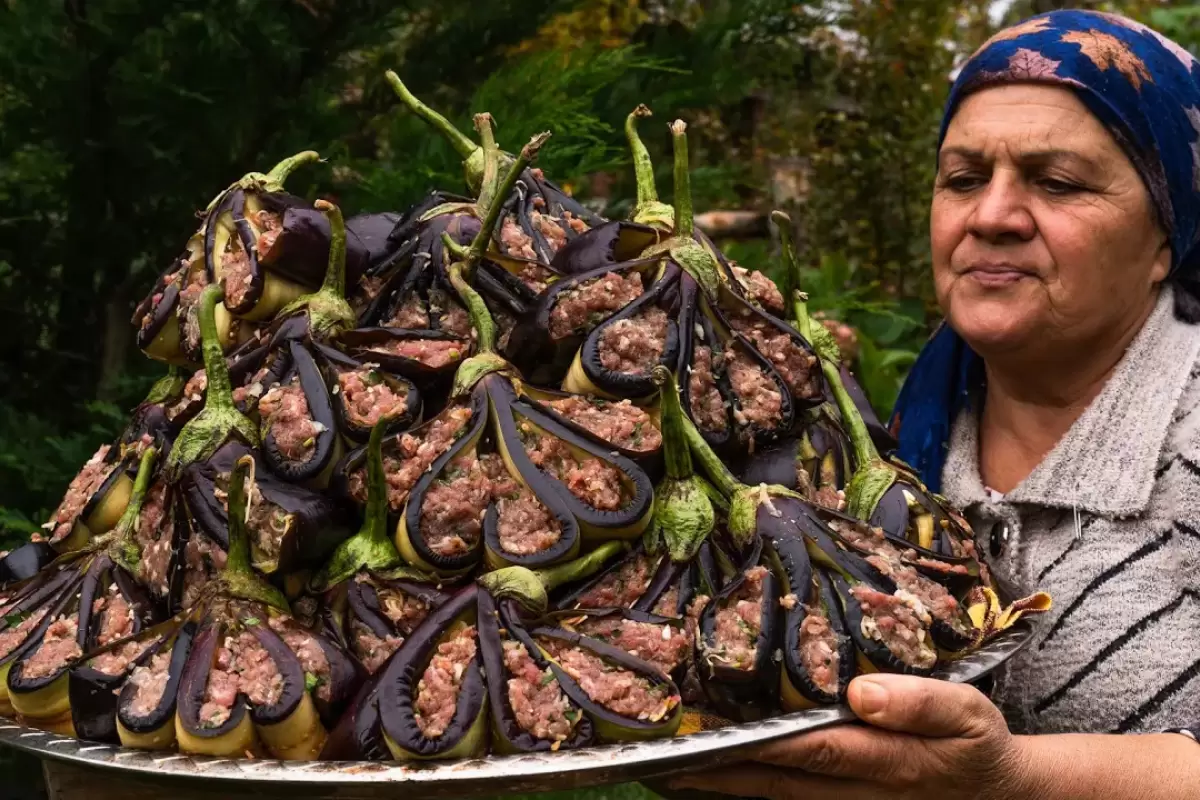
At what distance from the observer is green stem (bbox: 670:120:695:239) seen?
44.3 inches

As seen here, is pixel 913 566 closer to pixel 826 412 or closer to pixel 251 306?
pixel 826 412

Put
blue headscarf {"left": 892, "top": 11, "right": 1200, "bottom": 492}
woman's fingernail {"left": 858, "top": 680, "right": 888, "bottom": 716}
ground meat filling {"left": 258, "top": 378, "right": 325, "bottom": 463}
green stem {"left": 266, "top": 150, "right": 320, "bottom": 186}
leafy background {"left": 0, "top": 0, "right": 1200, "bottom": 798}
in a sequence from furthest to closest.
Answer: leafy background {"left": 0, "top": 0, "right": 1200, "bottom": 798} → blue headscarf {"left": 892, "top": 11, "right": 1200, "bottom": 492} → green stem {"left": 266, "top": 150, "right": 320, "bottom": 186} → ground meat filling {"left": 258, "top": 378, "right": 325, "bottom": 463} → woman's fingernail {"left": 858, "top": 680, "right": 888, "bottom": 716}

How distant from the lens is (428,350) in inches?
42.0

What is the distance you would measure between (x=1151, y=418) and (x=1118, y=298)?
0.55 feet

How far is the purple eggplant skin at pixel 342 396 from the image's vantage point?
1.01 metres

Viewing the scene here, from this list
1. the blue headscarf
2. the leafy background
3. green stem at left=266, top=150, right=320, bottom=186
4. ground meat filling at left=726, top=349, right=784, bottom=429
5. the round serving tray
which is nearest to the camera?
the round serving tray

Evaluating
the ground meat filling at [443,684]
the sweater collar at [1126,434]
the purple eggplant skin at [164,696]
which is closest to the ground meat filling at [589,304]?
the ground meat filling at [443,684]

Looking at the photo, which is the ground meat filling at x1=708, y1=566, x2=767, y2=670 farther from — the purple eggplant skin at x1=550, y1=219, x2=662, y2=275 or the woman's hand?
the purple eggplant skin at x1=550, y1=219, x2=662, y2=275

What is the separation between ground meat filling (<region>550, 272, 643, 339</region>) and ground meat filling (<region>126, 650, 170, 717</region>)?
0.44 m

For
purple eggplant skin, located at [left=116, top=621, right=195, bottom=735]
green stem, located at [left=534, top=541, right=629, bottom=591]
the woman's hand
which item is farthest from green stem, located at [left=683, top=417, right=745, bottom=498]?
purple eggplant skin, located at [left=116, top=621, right=195, bottom=735]

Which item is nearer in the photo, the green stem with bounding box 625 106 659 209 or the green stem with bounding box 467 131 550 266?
the green stem with bounding box 467 131 550 266

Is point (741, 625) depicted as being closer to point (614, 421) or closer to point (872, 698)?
point (872, 698)

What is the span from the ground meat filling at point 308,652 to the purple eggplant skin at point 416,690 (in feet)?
0.18

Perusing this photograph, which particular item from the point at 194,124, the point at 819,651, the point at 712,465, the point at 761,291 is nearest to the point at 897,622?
the point at 819,651
